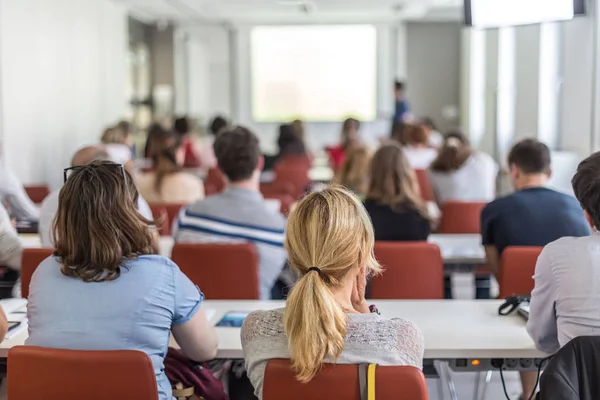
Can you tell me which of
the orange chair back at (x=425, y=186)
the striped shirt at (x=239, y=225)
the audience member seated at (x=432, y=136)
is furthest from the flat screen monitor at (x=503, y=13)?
the audience member seated at (x=432, y=136)

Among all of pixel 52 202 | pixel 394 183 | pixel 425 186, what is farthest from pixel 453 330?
pixel 425 186

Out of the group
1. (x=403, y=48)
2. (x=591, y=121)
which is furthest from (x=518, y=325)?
(x=403, y=48)

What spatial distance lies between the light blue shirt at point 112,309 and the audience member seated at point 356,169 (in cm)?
371

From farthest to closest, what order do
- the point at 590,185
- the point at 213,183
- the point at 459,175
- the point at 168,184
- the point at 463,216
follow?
the point at 213,183 → the point at 459,175 → the point at 168,184 → the point at 463,216 → the point at 590,185

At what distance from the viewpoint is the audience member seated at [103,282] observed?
210 centimetres

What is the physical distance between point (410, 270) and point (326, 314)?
1.71 m

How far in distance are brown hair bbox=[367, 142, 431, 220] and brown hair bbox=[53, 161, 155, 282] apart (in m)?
2.26

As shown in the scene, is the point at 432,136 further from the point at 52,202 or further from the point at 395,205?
the point at 52,202

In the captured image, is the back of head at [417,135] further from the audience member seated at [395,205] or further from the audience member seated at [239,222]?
the audience member seated at [239,222]

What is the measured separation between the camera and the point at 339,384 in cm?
181

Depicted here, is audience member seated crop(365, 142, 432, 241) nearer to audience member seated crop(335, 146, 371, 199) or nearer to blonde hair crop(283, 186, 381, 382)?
audience member seated crop(335, 146, 371, 199)

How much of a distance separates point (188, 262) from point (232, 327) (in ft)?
2.70

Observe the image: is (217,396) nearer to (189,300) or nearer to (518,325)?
(189,300)

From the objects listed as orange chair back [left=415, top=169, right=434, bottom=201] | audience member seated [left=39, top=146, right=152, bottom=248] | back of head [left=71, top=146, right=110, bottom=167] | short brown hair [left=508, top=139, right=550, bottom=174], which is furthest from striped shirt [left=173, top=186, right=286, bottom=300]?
orange chair back [left=415, top=169, right=434, bottom=201]
